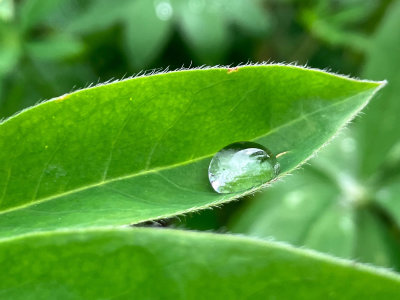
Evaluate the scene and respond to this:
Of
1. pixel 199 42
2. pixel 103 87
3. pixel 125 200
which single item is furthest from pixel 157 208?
pixel 199 42

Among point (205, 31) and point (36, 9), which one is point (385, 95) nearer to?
point (205, 31)

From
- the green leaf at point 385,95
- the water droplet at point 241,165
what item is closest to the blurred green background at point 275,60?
the green leaf at point 385,95

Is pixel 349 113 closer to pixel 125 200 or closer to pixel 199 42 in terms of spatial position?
pixel 125 200

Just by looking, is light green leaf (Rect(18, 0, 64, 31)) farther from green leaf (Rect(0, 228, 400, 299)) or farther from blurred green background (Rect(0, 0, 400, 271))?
green leaf (Rect(0, 228, 400, 299))

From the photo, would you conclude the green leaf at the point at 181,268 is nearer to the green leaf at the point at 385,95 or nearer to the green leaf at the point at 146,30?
the green leaf at the point at 385,95

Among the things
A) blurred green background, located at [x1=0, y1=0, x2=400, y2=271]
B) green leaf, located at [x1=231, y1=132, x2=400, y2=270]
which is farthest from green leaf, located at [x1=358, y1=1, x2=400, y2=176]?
green leaf, located at [x1=231, y1=132, x2=400, y2=270]

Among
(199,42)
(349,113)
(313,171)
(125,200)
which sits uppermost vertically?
(349,113)

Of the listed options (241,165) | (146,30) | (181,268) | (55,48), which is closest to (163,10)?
(146,30)
